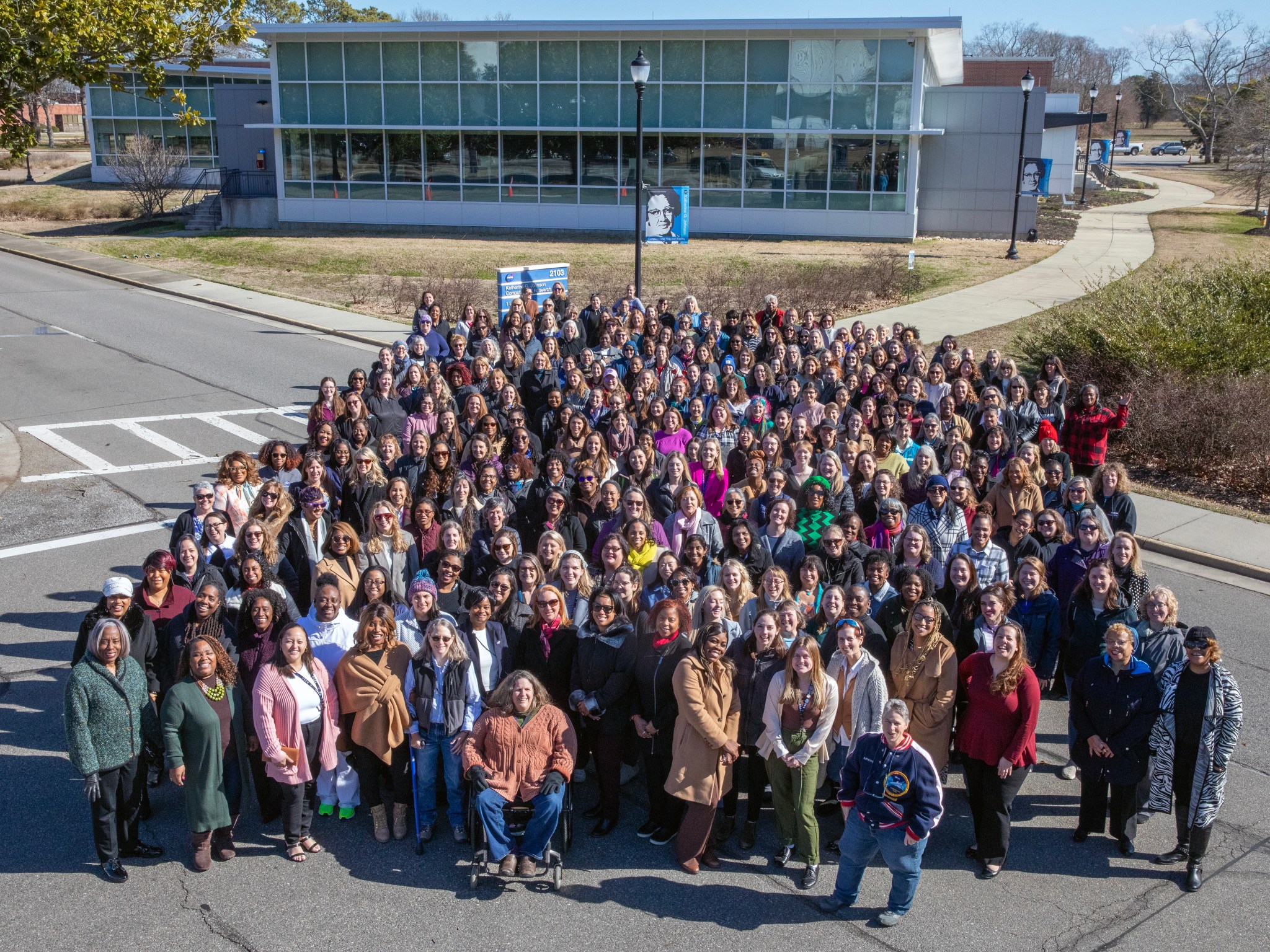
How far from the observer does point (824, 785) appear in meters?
7.33

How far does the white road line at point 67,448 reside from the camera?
14891mm

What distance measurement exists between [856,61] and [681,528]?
30851mm

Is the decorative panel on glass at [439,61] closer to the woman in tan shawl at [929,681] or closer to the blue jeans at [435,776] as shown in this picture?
the blue jeans at [435,776]

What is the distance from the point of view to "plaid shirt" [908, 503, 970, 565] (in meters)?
8.85

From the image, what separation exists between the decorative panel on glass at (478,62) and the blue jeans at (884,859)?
3637 cm

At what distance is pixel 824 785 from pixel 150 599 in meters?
4.67

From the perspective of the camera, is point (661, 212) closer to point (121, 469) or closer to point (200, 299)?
point (200, 299)

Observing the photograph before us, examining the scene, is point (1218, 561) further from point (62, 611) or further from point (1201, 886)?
point (62, 611)

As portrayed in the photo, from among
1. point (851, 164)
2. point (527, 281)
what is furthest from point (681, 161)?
point (527, 281)

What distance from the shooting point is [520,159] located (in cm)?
3922

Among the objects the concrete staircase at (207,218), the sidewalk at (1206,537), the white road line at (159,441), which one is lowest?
the sidewalk at (1206,537)

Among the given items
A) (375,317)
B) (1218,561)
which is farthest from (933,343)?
(375,317)

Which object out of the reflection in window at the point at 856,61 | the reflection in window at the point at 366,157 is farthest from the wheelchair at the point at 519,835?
the reflection in window at the point at 366,157

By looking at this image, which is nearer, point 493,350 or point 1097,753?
point 1097,753
